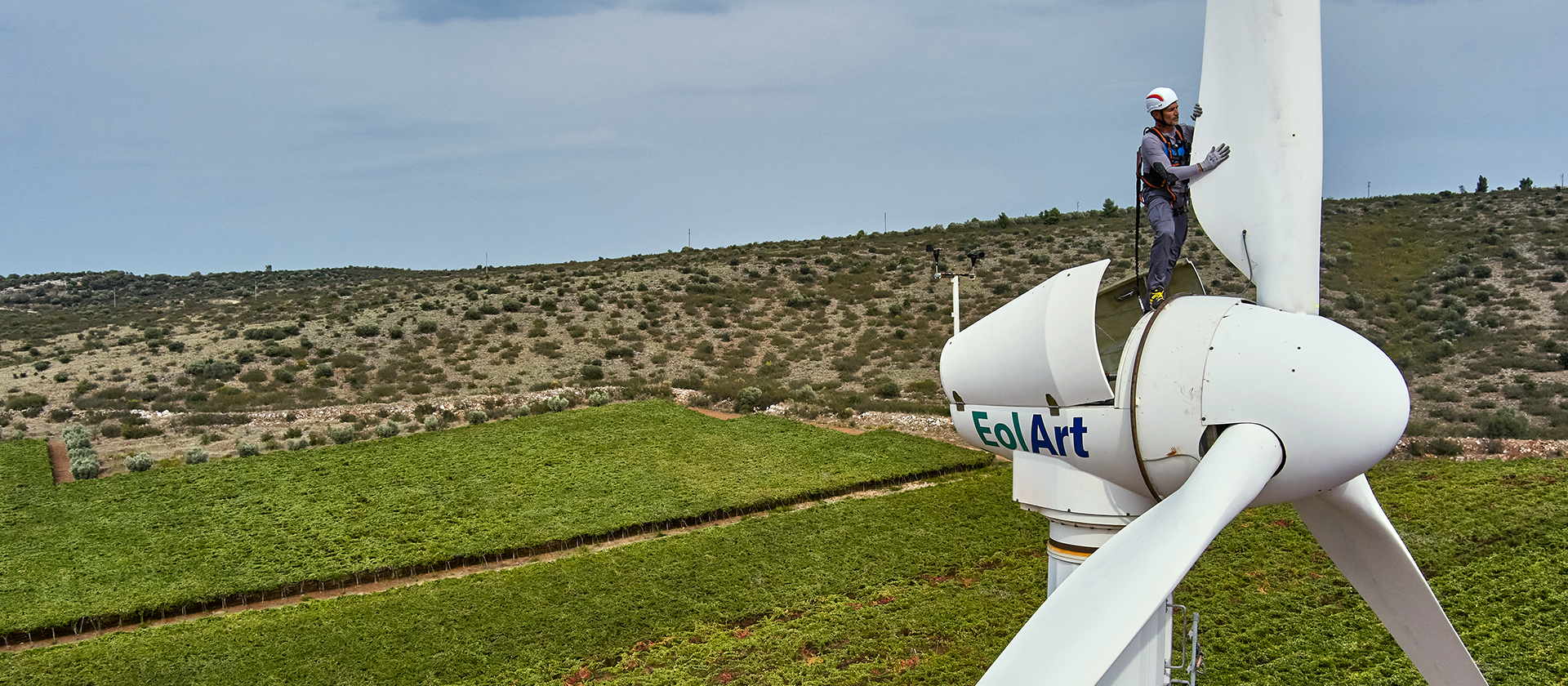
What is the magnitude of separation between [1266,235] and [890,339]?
108 feet

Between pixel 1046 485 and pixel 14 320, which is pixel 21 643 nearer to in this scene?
pixel 1046 485

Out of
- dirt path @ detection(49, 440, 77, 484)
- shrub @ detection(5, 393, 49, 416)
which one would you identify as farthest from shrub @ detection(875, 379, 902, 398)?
shrub @ detection(5, 393, 49, 416)

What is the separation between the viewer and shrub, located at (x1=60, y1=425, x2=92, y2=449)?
2333cm

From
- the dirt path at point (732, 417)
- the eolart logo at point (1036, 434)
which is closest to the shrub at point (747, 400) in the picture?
the dirt path at point (732, 417)

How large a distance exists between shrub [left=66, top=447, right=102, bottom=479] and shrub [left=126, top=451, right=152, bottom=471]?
0.59 m

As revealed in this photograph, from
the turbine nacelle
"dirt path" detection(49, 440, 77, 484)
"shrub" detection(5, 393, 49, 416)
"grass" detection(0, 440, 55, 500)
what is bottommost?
"dirt path" detection(49, 440, 77, 484)

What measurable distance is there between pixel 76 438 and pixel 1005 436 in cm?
2571

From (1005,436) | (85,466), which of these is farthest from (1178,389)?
(85,466)

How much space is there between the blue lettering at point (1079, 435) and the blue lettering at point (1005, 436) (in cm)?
47

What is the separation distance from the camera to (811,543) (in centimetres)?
1538

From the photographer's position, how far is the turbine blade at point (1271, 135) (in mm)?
5074

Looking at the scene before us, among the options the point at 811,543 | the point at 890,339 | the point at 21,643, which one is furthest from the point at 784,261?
the point at 21,643

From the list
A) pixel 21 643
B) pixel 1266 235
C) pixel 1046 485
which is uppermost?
pixel 1266 235

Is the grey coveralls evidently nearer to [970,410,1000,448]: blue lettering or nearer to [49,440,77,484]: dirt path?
[970,410,1000,448]: blue lettering
